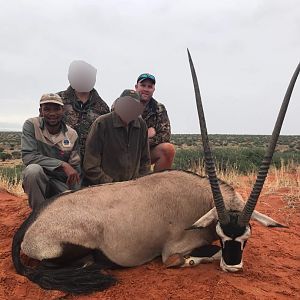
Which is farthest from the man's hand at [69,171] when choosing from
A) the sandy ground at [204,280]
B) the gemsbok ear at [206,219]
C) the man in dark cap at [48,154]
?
the gemsbok ear at [206,219]

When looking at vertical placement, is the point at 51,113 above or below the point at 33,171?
above

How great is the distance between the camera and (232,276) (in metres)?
4.03

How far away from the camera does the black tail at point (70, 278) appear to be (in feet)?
12.4

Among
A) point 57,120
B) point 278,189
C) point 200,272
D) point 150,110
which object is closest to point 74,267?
point 200,272

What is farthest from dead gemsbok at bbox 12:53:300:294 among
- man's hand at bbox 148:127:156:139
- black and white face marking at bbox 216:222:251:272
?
man's hand at bbox 148:127:156:139

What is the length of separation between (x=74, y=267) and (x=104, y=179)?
175 cm

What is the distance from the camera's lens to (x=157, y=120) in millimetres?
7090

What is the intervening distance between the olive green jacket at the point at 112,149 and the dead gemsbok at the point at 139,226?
1.04 m

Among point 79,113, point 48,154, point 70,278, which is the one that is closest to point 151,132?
point 79,113

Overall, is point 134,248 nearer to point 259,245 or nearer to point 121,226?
point 121,226

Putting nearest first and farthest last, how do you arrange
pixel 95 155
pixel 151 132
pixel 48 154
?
pixel 48 154
pixel 95 155
pixel 151 132

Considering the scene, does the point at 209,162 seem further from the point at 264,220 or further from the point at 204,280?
the point at 204,280

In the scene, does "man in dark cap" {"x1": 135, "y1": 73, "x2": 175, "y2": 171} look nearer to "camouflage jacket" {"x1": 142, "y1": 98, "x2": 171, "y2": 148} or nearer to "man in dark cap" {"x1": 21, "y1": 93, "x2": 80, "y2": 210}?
"camouflage jacket" {"x1": 142, "y1": 98, "x2": 171, "y2": 148}

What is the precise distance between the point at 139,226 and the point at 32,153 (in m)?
1.76
